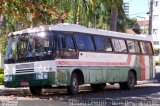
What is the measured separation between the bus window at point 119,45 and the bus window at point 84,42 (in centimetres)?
245

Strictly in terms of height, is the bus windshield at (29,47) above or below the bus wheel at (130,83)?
above

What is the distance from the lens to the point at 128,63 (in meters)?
26.9

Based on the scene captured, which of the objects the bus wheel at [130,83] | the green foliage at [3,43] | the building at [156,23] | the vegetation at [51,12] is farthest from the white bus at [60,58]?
the building at [156,23]

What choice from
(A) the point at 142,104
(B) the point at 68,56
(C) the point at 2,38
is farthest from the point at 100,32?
(C) the point at 2,38

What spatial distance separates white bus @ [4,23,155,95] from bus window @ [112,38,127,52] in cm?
12

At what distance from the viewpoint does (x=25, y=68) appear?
21156 millimetres

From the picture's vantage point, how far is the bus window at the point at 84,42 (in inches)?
883

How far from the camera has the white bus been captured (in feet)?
68.0

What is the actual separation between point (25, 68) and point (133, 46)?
8542 mm

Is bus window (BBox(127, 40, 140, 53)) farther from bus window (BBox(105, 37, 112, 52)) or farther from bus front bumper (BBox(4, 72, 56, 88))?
bus front bumper (BBox(4, 72, 56, 88))

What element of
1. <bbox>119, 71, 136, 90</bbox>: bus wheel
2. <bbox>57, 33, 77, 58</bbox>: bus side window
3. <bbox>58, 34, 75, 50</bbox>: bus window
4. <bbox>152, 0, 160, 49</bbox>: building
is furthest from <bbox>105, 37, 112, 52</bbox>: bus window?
<bbox>152, 0, 160, 49</bbox>: building

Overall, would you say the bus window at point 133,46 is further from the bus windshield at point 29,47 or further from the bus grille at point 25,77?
the bus grille at point 25,77

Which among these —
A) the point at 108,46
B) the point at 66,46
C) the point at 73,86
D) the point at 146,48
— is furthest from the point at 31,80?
the point at 146,48

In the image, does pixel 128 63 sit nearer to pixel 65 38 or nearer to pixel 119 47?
pixel 119 47
